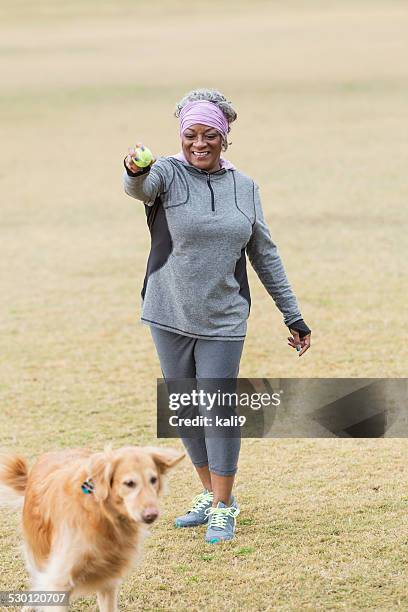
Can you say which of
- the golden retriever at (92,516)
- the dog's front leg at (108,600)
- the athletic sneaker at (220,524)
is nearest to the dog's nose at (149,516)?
the golden retriever at (92,516)

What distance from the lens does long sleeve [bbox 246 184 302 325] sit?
4707 millimetres

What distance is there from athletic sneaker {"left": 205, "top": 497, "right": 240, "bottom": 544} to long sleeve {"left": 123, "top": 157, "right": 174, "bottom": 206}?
56.4 inches

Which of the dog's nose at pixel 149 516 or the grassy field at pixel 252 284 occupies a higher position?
the grassy field at pixel 252 284

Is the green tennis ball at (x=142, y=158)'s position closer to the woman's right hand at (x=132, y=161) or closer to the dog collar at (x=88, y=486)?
the woman's right hand at (x=132, y=161)

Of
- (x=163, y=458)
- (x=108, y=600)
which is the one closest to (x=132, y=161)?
(x=163, y=458)

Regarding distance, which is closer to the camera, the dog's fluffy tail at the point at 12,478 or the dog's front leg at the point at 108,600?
the dog's front leg at the point at 108,600

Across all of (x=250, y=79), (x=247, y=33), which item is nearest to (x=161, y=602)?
(x=250, y=79)

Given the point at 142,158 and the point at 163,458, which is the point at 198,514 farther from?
the point at 142,158

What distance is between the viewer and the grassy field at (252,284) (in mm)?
4598

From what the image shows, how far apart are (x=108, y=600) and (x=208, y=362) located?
1.17 m

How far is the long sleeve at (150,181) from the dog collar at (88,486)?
4.11 feet

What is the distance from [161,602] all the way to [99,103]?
23.2 metres

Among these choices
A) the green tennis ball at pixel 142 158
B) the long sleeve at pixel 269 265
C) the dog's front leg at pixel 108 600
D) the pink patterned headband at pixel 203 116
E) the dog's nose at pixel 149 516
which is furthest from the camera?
the long sleeve at pixel 269 265

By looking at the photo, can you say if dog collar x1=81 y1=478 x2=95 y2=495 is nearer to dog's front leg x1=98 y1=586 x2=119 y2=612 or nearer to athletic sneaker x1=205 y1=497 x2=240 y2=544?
dog's front leg x1=98 y1=586 x2=119 y2=612
